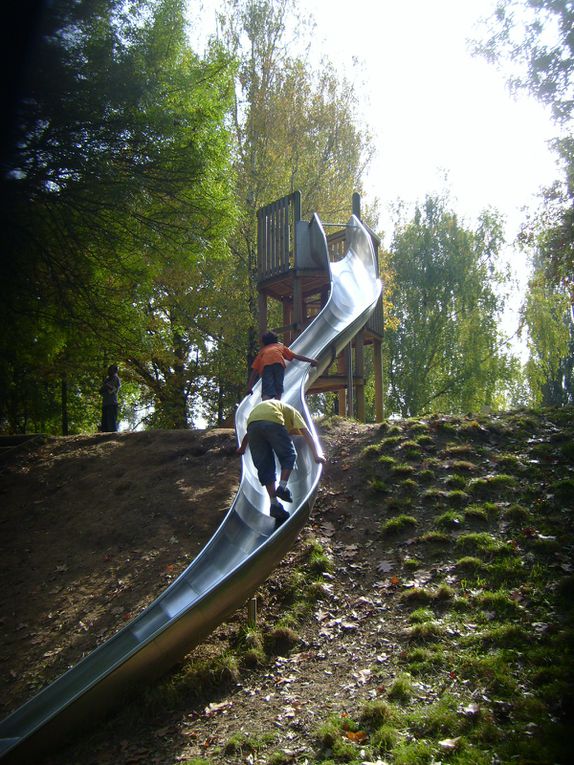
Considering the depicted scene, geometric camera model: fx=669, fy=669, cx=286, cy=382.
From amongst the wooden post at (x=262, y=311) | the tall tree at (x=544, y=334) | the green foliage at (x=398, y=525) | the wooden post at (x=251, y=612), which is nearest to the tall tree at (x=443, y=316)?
the tall tree at (x=544, y=334)

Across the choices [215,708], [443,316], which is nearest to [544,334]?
[443,316]

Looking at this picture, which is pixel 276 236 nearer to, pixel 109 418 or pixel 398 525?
pixel 109 418

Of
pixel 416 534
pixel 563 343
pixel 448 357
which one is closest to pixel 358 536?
pixel 416 534

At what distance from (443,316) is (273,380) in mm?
22195

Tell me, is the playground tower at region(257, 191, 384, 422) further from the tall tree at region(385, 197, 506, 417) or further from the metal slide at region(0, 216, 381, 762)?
the tall tree at region(385, 197, 506, 417)

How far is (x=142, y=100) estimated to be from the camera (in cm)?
901

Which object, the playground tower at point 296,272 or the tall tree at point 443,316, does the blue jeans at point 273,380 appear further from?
the tall tree at point 443,316

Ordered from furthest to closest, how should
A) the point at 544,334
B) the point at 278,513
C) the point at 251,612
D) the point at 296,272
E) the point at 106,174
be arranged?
1. the point at 544,334
2. the point at 296,272
3. the point at 106,174
4. the point at 278,513
5. the point at 251,612

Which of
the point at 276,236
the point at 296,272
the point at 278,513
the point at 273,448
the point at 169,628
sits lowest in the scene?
the point at 169,628

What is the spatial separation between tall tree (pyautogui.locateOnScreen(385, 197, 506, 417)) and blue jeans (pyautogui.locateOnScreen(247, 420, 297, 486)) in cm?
2250

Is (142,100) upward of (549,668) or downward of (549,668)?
upward

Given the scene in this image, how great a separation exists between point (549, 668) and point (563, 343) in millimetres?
22217

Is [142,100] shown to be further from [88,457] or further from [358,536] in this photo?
[358,536]

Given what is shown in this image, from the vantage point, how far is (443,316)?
30.5m
